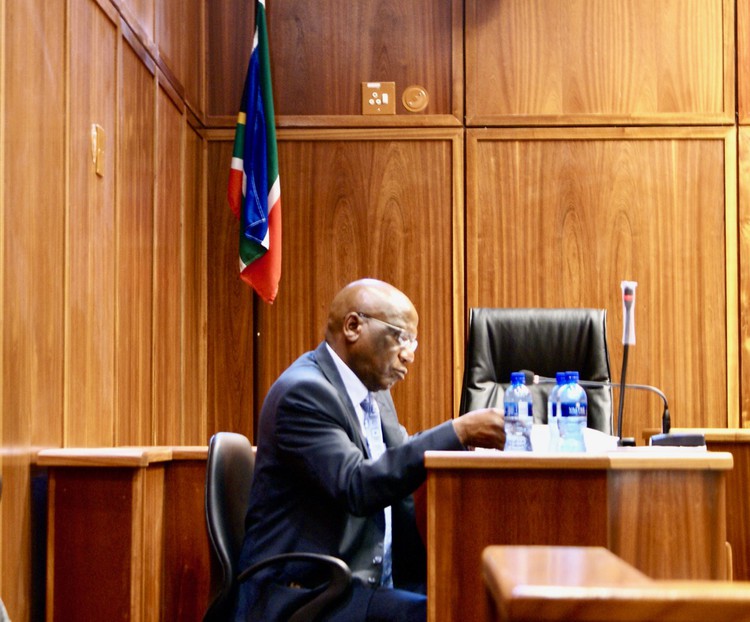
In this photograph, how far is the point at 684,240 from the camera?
5.36 metres

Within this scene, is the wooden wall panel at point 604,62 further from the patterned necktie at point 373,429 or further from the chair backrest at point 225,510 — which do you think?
the chair backrest at point 225,510

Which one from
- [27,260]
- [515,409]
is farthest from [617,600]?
[27,260]

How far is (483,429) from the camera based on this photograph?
2.32m

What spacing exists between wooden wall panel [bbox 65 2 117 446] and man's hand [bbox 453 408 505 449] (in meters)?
1.38

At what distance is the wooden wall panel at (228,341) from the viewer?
536 cm

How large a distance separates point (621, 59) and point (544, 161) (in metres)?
0.62

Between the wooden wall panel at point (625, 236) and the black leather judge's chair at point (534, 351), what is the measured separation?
1364 mm

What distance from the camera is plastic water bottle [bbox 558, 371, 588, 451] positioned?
8.80 ft

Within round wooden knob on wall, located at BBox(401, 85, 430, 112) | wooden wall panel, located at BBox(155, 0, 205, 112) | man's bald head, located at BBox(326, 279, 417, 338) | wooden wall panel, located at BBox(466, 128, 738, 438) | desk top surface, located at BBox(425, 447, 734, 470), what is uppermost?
wooden wall panel, located at BBox(155, 0, 205, 112)

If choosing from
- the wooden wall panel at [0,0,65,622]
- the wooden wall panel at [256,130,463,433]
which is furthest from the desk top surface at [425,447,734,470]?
the wooden wall panel at [256,130,463,433]

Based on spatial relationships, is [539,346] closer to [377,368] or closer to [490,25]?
[377,368]

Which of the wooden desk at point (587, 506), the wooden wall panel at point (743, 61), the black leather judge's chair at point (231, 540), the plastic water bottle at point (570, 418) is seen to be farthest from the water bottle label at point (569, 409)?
the wooden wall panel at point (743, 61)

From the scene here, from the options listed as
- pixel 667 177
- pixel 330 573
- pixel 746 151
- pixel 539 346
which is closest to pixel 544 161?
pixel 667 177

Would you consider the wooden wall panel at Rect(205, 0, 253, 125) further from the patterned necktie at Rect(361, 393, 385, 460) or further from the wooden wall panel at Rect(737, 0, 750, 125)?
the patterned necktie at Rect(361, 393, 385, 460)
